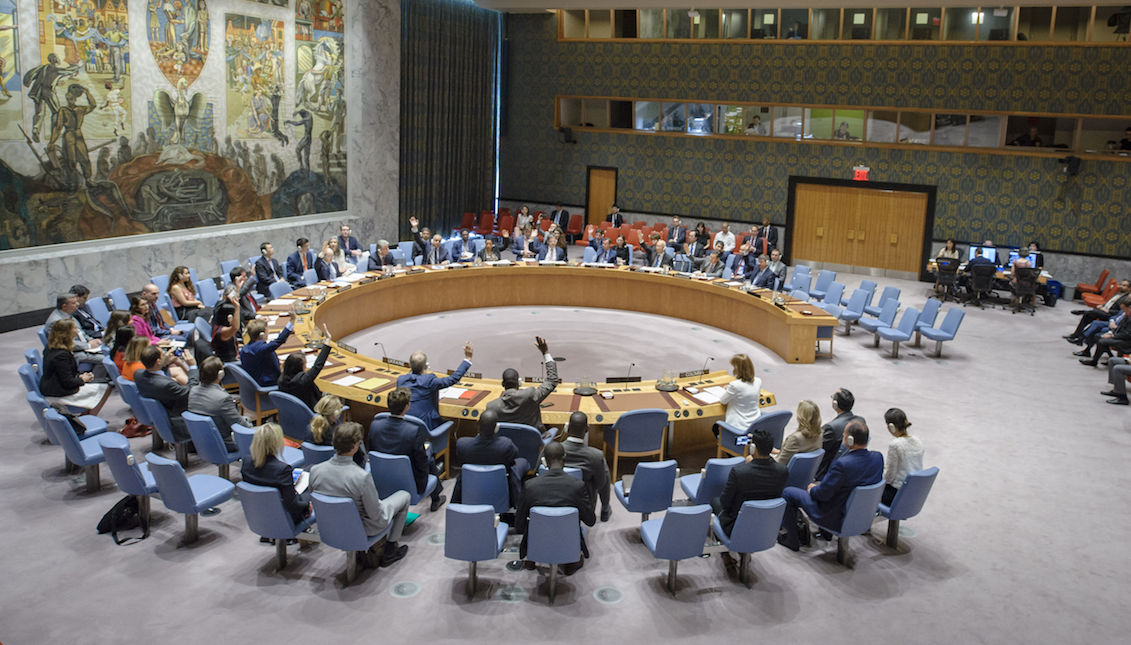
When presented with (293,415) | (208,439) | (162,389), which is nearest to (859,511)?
(293,415)

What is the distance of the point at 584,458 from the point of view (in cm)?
632

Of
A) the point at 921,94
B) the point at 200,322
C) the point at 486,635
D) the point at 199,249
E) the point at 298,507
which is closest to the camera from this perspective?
the point at 486,635

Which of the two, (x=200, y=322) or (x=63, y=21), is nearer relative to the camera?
(x=200, y=322)

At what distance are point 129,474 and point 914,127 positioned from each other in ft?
55.0

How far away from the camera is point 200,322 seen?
31.2ft

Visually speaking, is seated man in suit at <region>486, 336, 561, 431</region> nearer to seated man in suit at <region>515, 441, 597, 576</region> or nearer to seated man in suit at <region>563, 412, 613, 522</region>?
seated man in suit at <region>563, 412, 613, 522</region>

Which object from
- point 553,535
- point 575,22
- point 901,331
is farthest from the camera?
point 575,22

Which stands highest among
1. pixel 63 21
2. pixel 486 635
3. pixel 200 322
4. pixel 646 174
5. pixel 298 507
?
pixel 63 21

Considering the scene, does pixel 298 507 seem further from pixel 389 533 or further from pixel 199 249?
pixel 199 249

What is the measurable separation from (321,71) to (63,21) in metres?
5.16

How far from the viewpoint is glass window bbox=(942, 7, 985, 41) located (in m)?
17.3

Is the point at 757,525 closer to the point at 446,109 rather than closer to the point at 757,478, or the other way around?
the point at 757,478

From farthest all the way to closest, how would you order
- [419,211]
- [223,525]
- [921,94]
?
[419,211], [921,94], [223,525]

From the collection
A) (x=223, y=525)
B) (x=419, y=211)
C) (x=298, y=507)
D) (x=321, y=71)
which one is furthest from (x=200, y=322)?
(x=419, y=211)
